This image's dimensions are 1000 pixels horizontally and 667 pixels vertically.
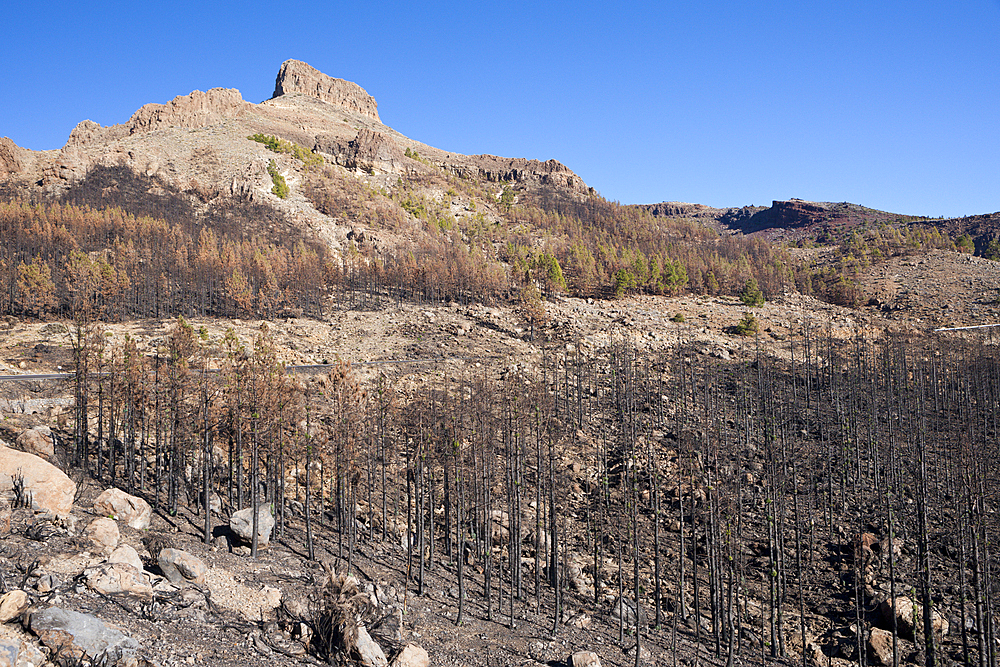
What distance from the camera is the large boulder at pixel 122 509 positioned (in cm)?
2925

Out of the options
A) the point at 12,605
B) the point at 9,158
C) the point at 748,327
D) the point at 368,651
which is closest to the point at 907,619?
the point at 368,651

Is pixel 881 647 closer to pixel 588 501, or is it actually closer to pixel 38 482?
pixel 588 501

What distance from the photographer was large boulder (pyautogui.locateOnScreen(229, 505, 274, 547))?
32375mm

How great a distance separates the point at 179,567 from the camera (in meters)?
24.4

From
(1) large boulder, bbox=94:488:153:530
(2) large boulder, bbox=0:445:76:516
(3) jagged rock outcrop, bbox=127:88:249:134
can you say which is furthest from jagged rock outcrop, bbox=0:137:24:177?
(1) large boulder, bbox=94:488:153:530

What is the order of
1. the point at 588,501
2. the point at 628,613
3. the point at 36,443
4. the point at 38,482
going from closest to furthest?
the point at 38,482
the point at 36,443
the point at 628,613
the point at 588,501

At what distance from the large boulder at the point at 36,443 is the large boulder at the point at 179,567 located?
16078 millimetres

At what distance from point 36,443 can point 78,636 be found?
25014 mm

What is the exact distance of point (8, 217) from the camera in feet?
313

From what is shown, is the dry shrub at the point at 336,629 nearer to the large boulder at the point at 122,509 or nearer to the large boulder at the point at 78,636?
the large boulder at the point at 78,636

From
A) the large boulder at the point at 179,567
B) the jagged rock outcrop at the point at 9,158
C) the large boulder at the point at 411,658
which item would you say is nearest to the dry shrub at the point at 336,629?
the large boulder at the point at 411,658

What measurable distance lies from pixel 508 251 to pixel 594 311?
137 feet

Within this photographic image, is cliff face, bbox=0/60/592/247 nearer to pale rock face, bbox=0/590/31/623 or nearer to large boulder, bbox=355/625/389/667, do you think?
large boulder, bbox=355/625/389/667

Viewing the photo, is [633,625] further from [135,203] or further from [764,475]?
[135,203]
